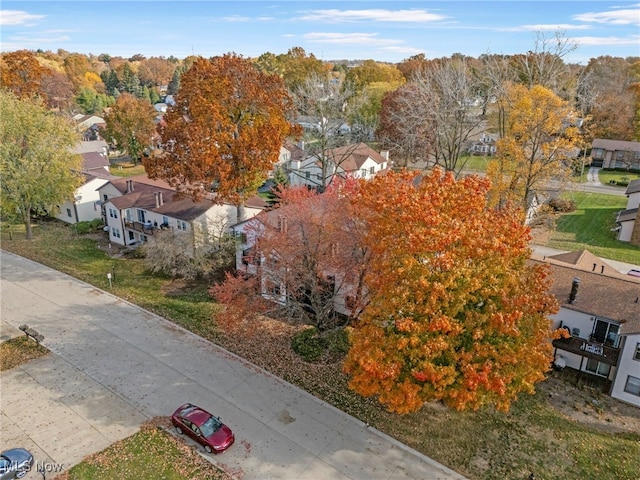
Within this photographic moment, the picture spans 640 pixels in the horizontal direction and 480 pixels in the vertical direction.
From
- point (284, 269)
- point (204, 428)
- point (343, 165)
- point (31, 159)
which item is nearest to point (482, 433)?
point (204, 428)

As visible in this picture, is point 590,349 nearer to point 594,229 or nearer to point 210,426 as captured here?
point 210,426

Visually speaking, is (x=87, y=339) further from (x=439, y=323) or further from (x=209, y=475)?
(x=439, y=323)

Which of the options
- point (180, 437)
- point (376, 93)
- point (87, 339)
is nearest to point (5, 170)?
point (87, 339)

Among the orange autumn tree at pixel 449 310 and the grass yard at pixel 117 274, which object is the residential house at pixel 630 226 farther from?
the grass yard at pixel 117 274

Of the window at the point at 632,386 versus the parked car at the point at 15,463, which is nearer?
the parked car at the point at 15,463

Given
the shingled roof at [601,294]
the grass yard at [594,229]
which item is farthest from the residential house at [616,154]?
the shingled roof at [601,294]

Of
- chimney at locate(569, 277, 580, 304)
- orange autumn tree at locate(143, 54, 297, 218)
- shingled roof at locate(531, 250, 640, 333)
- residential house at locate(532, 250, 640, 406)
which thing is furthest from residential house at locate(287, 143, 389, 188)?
chimney at locate(569, 277, 580, 304)
